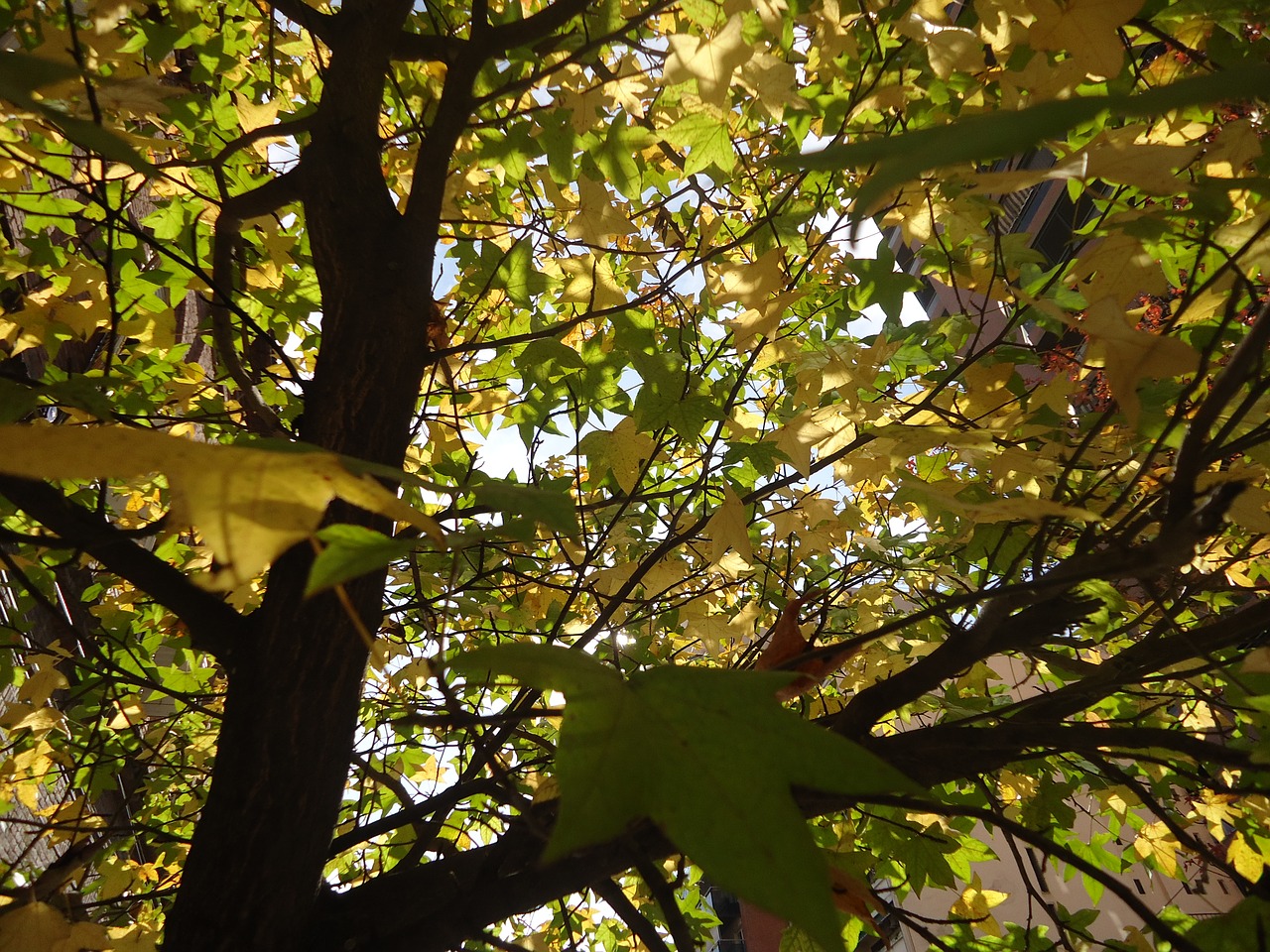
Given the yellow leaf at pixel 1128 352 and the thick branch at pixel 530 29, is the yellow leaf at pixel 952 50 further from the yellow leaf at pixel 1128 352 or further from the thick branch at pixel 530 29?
the yellow leaf at pixel 1128 352

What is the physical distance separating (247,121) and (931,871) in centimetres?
253

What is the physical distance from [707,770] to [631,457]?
139cm

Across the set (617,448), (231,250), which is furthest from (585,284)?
(231,250)

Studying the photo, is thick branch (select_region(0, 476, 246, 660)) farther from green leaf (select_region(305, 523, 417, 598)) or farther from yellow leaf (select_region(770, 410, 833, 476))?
yellow leaf (select_region(770, 410, 833, 476))

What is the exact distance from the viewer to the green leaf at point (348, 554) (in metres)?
0.48

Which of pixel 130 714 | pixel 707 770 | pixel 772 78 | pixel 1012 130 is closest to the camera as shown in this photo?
pixel 1012 130

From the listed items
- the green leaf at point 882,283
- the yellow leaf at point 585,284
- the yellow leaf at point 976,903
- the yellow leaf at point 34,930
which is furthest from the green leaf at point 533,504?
the yellow leaf at point 976,903

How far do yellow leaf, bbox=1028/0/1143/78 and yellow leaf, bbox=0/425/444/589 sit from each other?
1222 mm

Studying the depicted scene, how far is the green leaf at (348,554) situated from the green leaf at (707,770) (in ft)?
0.32

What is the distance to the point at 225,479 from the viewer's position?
481 mm

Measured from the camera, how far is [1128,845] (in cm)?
234

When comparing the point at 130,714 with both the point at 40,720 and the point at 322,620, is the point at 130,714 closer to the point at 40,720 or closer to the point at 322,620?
the point at 40,720

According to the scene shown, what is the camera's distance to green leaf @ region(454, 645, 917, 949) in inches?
19.1

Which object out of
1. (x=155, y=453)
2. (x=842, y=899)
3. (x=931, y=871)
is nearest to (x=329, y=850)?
(x=842, y=899)
